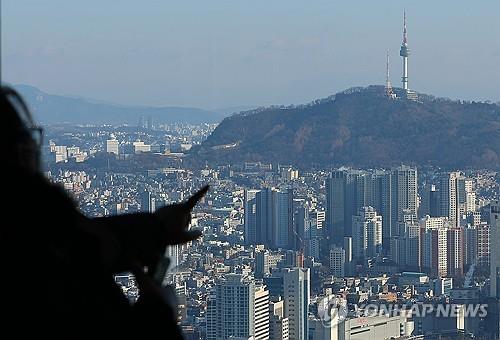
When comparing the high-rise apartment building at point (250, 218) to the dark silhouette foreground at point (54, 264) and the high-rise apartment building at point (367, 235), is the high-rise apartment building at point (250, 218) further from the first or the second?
the dark silhouette foreground at point (54, 264)

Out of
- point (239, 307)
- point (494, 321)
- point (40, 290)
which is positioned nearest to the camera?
point (40, 290)

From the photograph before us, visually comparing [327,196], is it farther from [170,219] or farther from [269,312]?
[170,219]

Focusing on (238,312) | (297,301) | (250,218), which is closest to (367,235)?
(250,218)

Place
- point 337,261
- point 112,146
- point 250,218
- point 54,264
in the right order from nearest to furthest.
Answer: point 54,264 → point 337,261 → point 250,218 → point 112,146

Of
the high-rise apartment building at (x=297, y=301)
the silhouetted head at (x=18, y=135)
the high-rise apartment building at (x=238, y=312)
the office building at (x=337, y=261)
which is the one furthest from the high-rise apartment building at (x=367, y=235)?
the silhouetted head at (x=18, y=135)

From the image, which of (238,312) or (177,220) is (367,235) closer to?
(238,312)

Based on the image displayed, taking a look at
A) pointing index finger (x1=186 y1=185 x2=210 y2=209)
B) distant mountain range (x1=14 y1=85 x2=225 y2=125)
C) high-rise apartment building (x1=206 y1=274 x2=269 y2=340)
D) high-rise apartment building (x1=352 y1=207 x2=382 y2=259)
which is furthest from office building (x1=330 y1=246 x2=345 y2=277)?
pointing index finger (x1=186 y1=185 x2=210 y2=209)

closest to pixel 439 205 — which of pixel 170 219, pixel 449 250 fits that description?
pixel 449 250

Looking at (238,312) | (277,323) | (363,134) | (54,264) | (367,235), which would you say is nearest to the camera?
(54,264)
